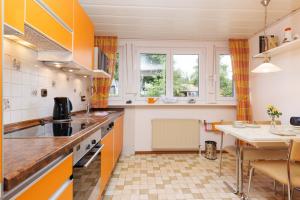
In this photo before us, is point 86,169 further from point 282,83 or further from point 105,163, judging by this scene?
point 282,83

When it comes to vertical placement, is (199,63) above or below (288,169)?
above

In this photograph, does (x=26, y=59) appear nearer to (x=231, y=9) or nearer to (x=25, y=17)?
(x=25, y=17)

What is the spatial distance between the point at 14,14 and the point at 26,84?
1.00 m

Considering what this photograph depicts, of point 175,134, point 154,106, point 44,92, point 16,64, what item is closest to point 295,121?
point 175,134

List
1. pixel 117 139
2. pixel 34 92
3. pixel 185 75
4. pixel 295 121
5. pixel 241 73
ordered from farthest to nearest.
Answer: pixel 185 75 < pixel 241 73 < pixel 117 139 < pixel 295 121 < pixel 34 92

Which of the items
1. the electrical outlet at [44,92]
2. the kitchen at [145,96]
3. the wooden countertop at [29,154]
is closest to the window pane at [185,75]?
the kitchen at [145,96]

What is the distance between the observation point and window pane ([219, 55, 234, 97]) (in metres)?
4.12

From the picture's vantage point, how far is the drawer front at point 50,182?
74cm

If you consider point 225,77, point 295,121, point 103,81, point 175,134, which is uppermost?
point 225,77

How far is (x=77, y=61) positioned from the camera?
6.52ft

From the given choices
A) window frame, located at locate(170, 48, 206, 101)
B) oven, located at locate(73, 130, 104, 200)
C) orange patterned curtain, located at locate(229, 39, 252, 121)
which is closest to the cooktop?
oven, located at locate(73, 130, 104, 200)

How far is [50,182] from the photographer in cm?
89

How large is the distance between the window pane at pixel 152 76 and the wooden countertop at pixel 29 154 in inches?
111

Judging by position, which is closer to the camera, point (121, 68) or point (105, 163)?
point (105, 163)
